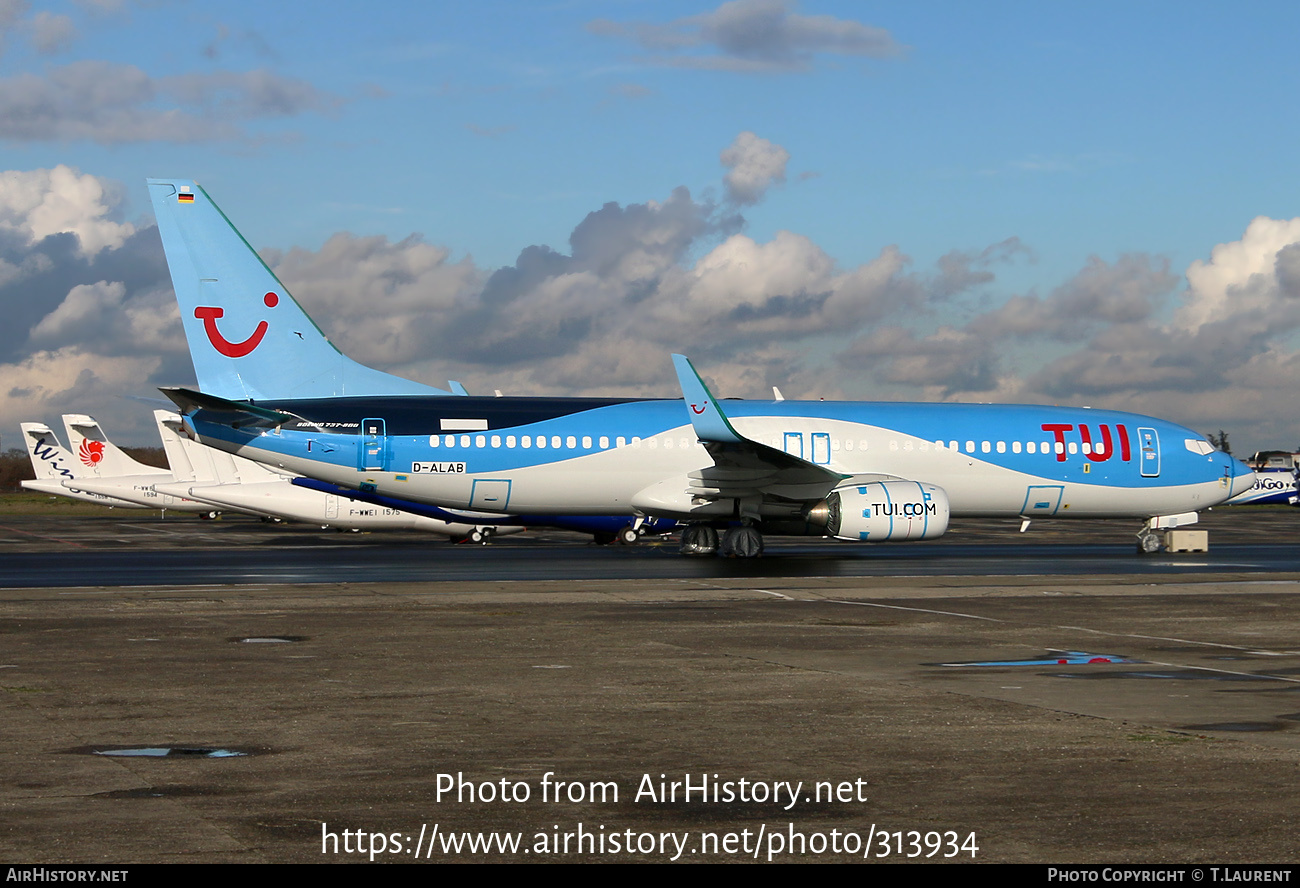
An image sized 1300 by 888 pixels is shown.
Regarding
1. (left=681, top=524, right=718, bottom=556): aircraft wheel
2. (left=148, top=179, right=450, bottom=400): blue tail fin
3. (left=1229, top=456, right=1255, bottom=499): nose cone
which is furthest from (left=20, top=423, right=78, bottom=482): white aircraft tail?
(left=1229, top=456, right=1255, bottom=499): nose cone

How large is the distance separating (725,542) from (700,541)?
3.83 feet

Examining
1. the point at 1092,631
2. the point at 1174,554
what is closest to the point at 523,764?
the point at 1092,631

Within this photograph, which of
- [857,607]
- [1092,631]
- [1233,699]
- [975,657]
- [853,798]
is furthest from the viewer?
[857,607]

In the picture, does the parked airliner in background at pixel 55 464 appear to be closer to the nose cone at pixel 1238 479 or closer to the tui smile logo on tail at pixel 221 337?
the tui smile logo on tail at pixel 221 337

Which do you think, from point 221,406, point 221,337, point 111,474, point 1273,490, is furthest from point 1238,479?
point 1273,490

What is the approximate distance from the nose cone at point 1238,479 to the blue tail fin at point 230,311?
940 inches

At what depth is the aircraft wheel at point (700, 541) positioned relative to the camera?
3259 cm

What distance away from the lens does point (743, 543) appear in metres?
31.2

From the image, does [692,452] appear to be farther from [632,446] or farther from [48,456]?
[48,456]

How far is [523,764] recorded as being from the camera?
786 centimetres

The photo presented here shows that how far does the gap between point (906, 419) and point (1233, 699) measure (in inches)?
924

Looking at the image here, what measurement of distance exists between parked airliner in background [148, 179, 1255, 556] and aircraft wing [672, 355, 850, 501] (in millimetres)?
49

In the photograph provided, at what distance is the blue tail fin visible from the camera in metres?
31.6

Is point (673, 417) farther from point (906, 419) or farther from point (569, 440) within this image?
A: point (906, 419)
